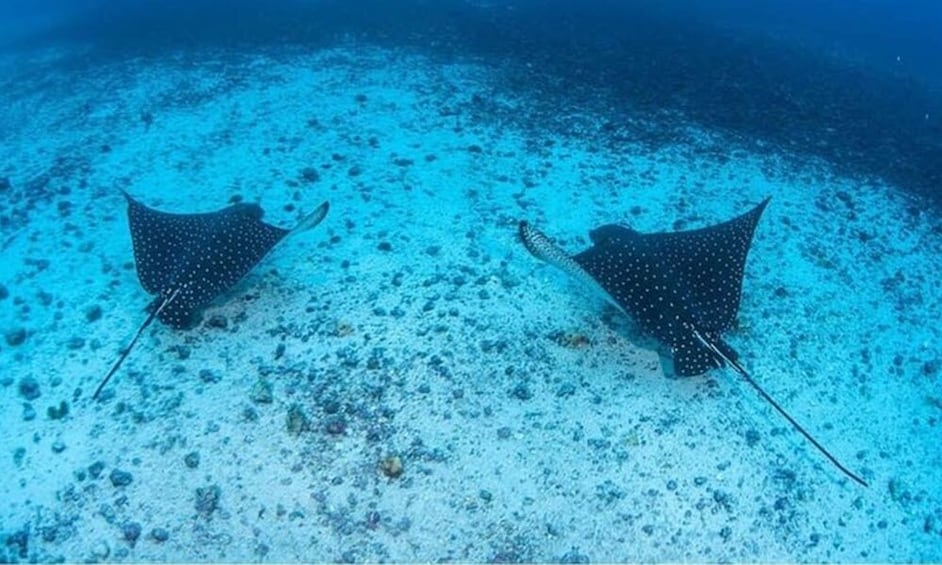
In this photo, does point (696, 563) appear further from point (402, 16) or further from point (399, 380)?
point (402, 16)

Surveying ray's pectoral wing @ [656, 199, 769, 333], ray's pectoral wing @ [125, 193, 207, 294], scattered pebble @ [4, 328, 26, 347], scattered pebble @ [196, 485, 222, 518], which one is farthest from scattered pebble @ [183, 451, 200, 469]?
ray's pectoral wing @ [656, 199, 769, 333]

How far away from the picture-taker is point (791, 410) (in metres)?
4.38

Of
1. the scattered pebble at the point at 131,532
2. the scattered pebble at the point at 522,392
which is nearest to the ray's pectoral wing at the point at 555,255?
the scattered pebble at the point at 522,392

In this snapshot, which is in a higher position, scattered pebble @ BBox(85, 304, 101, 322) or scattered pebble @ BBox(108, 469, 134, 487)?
scattered pebble @ BBox(85, 304, 101, 322)

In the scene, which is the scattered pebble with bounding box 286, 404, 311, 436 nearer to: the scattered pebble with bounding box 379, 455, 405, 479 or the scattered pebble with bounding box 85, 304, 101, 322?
the scattered pebble with bounding box 379, 455, 405, 479

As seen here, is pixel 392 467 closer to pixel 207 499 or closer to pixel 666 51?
pixel 207 499

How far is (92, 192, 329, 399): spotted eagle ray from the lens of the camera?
4320 millimetres

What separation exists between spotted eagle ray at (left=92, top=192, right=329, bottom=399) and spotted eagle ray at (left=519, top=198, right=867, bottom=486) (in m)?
2.17

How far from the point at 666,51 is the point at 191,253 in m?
10.7

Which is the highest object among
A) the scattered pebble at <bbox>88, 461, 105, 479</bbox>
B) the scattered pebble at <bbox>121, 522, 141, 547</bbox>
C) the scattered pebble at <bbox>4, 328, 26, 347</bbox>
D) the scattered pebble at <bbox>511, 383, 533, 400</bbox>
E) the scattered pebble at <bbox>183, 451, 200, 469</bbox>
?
the scattered pebble at <bbox>511, 383, 533, 400</bbox>

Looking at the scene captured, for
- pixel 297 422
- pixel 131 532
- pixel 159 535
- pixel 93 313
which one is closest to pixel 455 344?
pixel 297 422

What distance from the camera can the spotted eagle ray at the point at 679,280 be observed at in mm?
4023

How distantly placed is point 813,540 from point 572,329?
2155 mm

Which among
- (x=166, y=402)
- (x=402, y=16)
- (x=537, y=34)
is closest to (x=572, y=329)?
(x=166, y=402)
